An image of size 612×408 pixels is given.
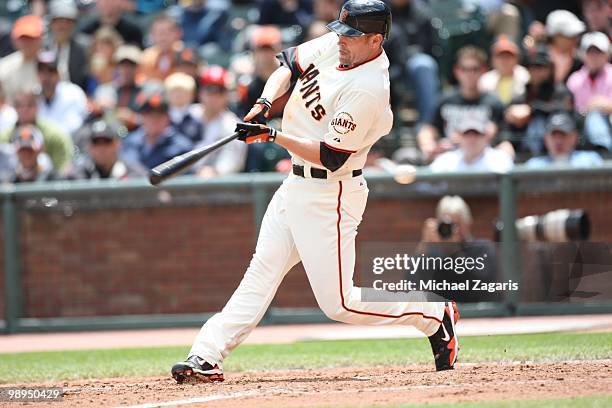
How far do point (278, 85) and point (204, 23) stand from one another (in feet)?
25.6

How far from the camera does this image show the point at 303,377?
6312 millimetres

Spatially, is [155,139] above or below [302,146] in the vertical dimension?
below

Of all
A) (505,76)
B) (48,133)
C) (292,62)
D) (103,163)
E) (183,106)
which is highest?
(292,62)

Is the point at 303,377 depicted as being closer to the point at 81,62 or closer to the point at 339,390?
the point at 339,390

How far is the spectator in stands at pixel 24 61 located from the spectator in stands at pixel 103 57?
0.74m

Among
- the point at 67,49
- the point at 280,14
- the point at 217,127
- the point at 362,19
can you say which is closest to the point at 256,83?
the point at 217,127

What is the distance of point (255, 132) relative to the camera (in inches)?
223

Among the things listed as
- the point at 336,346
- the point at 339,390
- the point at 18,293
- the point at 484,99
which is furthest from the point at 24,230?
the point at 339,390

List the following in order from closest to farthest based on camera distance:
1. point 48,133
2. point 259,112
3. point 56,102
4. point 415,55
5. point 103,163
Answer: point 259,112, point 103,163, point 48,133, point 56,102, point 415,55

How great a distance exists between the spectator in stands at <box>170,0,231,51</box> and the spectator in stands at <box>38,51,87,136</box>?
7.35ft

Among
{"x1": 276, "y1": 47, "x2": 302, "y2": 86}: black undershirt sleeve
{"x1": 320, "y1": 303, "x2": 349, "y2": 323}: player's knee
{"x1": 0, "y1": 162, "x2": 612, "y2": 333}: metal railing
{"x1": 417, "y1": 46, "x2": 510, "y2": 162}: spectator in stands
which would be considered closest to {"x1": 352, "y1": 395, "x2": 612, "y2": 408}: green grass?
{"x1": 320, "y1": 303, "x2": 349, "y2": 323}: player's knee

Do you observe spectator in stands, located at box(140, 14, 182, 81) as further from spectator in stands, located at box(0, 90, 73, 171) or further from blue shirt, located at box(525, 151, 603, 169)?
blue shirt, located at box(525, 151, 603, 169)

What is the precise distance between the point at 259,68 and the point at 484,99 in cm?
232

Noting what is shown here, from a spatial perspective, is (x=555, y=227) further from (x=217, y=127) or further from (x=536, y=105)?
(x=217, y=127)
